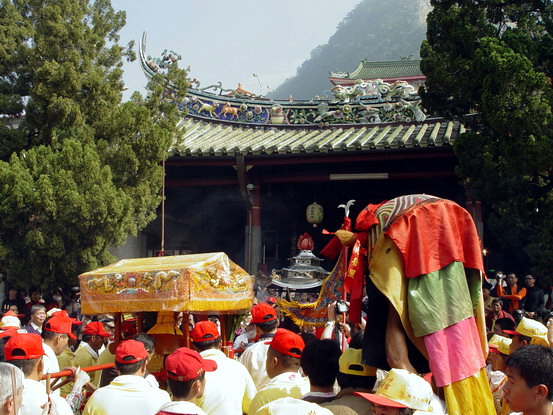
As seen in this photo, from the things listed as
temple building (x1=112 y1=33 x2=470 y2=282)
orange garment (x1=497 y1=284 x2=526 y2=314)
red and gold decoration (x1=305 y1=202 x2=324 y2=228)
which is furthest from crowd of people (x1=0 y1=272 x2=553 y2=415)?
red and gold decoration (x1=305 y1=202 x2=324 y2=228)

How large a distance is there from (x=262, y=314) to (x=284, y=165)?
778cm

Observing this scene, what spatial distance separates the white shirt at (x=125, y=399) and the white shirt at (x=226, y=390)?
0.32 m

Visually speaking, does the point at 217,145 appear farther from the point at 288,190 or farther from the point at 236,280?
the point at 236,280

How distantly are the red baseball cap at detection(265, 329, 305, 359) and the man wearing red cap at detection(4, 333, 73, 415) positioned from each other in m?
1.15

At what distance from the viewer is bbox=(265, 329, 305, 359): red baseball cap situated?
3.79 m

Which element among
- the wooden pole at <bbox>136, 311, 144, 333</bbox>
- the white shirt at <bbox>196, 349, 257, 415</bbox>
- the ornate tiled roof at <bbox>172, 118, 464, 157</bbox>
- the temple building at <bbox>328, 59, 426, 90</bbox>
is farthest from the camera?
the temple building at <bbox>328, 59, 426, 90</bbox>

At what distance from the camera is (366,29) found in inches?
2405

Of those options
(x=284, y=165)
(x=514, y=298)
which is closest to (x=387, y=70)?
(x=284, y=165)

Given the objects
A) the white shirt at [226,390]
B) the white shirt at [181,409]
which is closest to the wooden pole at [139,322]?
the white shirt at [226,390]

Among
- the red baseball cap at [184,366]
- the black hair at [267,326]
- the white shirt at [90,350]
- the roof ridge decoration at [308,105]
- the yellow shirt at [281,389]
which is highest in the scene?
the roof ridge decoration at [308,105]

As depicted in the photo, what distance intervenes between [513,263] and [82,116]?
8163 millimetres

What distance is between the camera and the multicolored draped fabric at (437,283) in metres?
3.56

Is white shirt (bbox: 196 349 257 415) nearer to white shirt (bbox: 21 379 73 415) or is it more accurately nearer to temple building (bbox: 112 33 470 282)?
white shirt (bbox: 21 379 73 415)

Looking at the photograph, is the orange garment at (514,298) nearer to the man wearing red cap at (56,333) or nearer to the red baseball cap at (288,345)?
the red baseball cap at (288,345)
